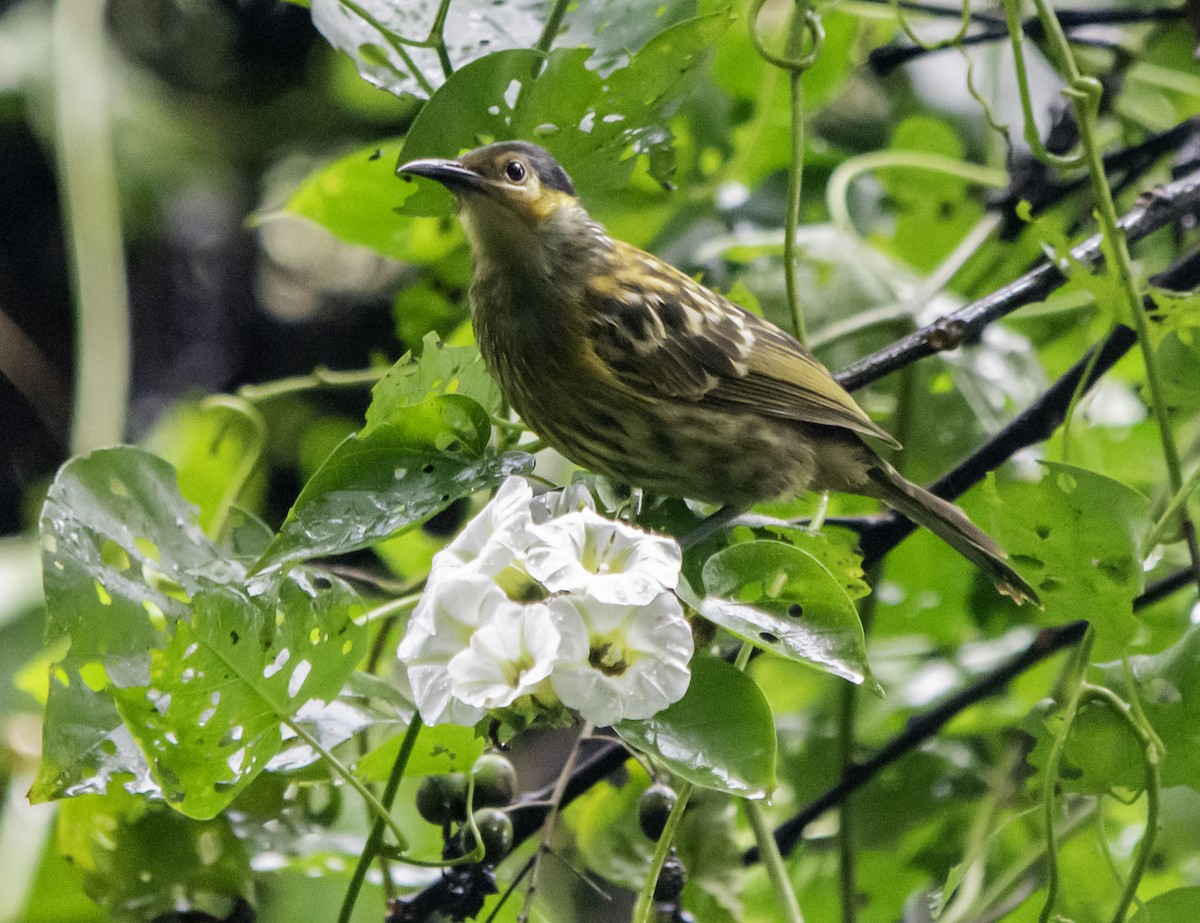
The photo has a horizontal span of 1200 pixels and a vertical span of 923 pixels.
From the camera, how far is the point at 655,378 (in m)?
2.18

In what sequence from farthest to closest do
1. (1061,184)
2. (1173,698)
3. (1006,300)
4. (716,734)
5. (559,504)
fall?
(1061,184), (1006,300), (1173,698), (559,504), (716,734)

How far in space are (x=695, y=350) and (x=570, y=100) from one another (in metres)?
0.71

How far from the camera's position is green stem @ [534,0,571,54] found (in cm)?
163

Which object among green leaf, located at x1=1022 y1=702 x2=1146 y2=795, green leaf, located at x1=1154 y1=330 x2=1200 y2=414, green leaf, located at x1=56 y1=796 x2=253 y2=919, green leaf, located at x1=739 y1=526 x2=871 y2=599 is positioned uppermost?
green leaf, located at x1=1154 y1=330 x2=1200 y2=414

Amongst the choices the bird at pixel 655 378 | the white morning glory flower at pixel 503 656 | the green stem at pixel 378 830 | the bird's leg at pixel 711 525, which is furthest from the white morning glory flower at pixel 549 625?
the bird at pixel 655 378

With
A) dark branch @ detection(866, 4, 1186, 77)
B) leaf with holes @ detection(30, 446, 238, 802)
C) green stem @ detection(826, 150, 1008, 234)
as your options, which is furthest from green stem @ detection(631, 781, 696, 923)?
dark branch @ detection(866, 4, 1186, 77)

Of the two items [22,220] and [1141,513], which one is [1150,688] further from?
[22,220]

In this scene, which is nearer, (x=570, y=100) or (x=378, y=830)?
(x=378, y=830)

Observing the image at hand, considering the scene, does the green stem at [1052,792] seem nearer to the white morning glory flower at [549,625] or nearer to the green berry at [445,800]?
the white morning glory flower at [549,625]

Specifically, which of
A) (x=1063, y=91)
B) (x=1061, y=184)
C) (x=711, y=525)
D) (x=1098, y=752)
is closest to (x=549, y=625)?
(x=711, y=525)

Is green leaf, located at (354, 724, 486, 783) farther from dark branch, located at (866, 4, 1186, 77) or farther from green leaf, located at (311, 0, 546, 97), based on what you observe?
dark branch, located at (866, 4, 1186, 77)

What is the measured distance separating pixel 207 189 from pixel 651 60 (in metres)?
2.76

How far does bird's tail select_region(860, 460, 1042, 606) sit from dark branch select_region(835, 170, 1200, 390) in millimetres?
227

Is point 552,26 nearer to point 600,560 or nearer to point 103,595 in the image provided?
point 600,560
